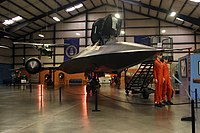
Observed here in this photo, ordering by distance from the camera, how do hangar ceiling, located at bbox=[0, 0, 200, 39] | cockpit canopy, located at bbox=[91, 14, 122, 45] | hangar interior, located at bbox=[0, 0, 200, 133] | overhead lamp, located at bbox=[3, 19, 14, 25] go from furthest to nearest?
1. overhead lamp, located at bbox=[3, 19, 14, 25]
2. hangar interior, located at bbox=[0, 0, 200, 133]
3. hangar ceiling, located at bbox=[0, 0, 200, 39]
4. cockpit canopy, located at bbox=[91, 14, 122, 45]

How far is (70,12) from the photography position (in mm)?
28984

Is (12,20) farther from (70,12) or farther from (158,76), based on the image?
(158,76)

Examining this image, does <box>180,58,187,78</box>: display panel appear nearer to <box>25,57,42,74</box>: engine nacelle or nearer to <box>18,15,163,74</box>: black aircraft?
<box>18,15,163,74</box>: black aircraft

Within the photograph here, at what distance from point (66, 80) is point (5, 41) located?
10281 mm

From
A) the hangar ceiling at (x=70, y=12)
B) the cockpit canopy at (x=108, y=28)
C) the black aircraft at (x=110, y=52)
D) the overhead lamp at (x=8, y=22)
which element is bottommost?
the black aircraft at (x=110, y=52)

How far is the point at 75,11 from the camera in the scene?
29.4 m

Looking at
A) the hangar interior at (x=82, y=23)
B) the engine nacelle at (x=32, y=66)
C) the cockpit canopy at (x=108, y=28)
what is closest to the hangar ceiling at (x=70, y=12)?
the hangar interior at (x=82, y=23)

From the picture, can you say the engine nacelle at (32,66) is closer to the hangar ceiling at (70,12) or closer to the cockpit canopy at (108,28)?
the cockpit canopy at (108,28)

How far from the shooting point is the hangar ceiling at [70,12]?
69.9 feet

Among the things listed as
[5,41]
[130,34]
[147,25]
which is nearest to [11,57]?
[5,41]

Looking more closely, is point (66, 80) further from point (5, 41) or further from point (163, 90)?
point (163, 90)

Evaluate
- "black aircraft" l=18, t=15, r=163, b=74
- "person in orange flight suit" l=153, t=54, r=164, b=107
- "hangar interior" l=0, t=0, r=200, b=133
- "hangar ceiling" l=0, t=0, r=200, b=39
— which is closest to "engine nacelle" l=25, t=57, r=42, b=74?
"black aircraft" l=18, t=15, r=163, b=74

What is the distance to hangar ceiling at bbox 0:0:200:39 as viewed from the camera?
21.3 metres

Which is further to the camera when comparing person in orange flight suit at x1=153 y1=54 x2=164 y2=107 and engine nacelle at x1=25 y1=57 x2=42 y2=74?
engine nacelle at x1=25 y1=57 x2=42 y2=74
